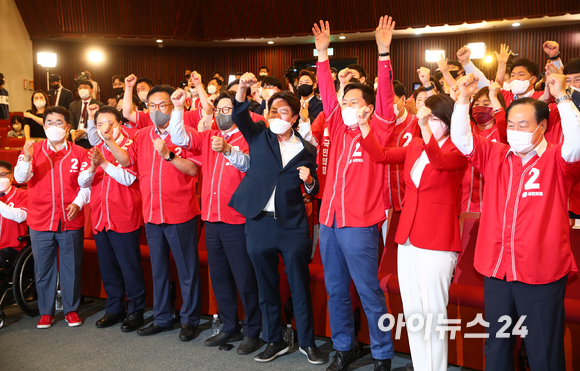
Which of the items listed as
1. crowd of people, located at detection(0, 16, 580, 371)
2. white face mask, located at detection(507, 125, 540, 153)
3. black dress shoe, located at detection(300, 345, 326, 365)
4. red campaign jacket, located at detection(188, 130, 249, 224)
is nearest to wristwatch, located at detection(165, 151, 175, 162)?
crowd of people, located at detection(0, 16, 580, 371)

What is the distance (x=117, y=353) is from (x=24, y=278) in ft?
4.17

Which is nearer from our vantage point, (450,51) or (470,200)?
(470,200)

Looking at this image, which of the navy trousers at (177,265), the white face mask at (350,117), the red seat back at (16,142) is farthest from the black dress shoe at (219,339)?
the red seat back at (16,142)

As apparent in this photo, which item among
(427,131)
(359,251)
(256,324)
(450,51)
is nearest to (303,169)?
(359,251)

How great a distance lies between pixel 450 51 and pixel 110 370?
417 inches

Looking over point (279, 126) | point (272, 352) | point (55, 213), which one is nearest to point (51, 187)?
point (55, 213)

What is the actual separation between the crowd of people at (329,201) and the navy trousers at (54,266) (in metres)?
0.01

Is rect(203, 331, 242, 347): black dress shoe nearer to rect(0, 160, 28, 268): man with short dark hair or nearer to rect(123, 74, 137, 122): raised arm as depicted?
rect(0, 160, 28, 268): man with short dark hair

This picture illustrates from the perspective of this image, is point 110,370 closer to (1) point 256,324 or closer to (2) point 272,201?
(1) point 256,324

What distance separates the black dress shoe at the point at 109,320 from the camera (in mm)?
3949

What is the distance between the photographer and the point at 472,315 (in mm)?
3008

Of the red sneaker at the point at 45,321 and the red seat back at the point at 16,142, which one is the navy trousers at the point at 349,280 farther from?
the red seat back at the point at 16,142

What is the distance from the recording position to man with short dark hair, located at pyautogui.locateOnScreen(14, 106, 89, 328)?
395 centimetres

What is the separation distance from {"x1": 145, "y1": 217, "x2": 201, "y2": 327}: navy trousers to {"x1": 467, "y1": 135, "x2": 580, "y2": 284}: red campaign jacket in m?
2.09
